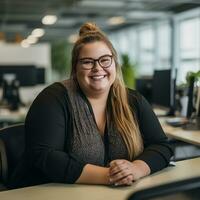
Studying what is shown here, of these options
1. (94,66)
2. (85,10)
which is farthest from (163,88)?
(85,10)

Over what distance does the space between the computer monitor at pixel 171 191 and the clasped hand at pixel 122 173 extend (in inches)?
25.2

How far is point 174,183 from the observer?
598mm

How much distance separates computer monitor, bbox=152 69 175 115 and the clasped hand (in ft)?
6.03

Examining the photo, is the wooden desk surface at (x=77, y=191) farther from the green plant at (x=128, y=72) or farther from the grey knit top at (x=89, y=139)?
the green plant at (x=128, y=72)

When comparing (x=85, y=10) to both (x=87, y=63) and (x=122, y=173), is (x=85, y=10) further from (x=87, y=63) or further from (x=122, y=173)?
(x=122, y=173)

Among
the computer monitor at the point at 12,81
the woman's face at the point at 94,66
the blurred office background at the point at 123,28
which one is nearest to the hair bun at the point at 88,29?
the woman's face at the point at 94,66

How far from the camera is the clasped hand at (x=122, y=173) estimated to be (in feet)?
4.13

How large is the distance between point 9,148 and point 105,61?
697mm

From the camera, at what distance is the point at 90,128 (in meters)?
1.46

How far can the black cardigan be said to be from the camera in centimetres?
133

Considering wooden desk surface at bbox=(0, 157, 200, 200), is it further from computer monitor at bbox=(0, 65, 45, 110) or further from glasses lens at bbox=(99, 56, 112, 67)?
computer monitor at bbox=(0, 65, 45, 110)

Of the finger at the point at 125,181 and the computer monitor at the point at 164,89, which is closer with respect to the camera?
the finger at the point at 125,181

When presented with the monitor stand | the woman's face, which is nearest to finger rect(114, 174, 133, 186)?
the woman's face

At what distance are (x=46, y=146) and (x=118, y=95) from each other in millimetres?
407
